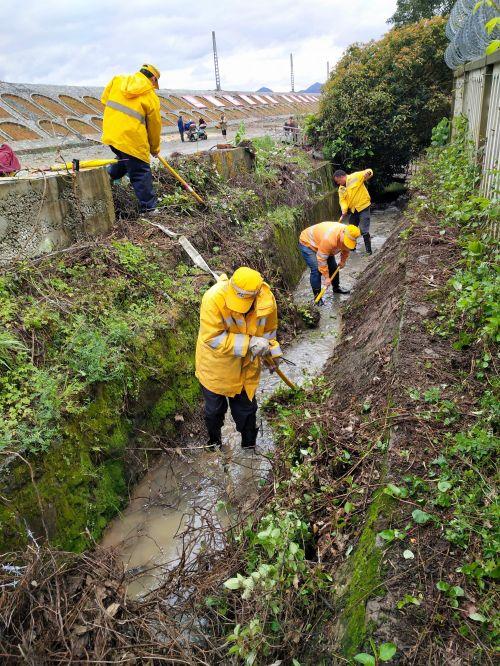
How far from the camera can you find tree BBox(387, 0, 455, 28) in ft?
57.4

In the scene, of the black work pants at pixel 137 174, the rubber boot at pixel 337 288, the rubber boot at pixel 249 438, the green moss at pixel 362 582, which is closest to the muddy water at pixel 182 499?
the rubber boot at pixel 249 438

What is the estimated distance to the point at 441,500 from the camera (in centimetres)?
228

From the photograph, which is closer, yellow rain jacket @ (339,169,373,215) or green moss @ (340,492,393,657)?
green moss @ (340,492,393,657)

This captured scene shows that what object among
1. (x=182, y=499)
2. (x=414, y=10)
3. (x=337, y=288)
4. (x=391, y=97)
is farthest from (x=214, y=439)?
(x=414, y=10)

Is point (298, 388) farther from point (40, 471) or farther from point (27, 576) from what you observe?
point (27, 576)

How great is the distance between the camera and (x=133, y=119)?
5840 millimetres

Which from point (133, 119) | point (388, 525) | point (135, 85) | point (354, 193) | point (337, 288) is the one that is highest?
point (135, 85)

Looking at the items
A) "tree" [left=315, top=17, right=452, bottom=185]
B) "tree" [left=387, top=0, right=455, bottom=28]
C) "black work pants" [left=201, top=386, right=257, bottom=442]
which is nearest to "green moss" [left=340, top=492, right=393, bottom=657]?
"black work pants" [left=201, top=386, right=257, bottom=442]

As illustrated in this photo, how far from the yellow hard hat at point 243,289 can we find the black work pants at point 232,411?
3.05 ft

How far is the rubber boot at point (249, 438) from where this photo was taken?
449cm

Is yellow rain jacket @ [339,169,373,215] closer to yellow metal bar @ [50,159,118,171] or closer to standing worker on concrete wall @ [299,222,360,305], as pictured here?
standing worker on concrete wall @ [299,222,360,305]

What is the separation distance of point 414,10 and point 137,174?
57.8 feet

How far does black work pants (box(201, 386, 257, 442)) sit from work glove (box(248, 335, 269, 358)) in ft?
1.77

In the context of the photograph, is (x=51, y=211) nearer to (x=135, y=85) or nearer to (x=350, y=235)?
(x=135, y=85)
